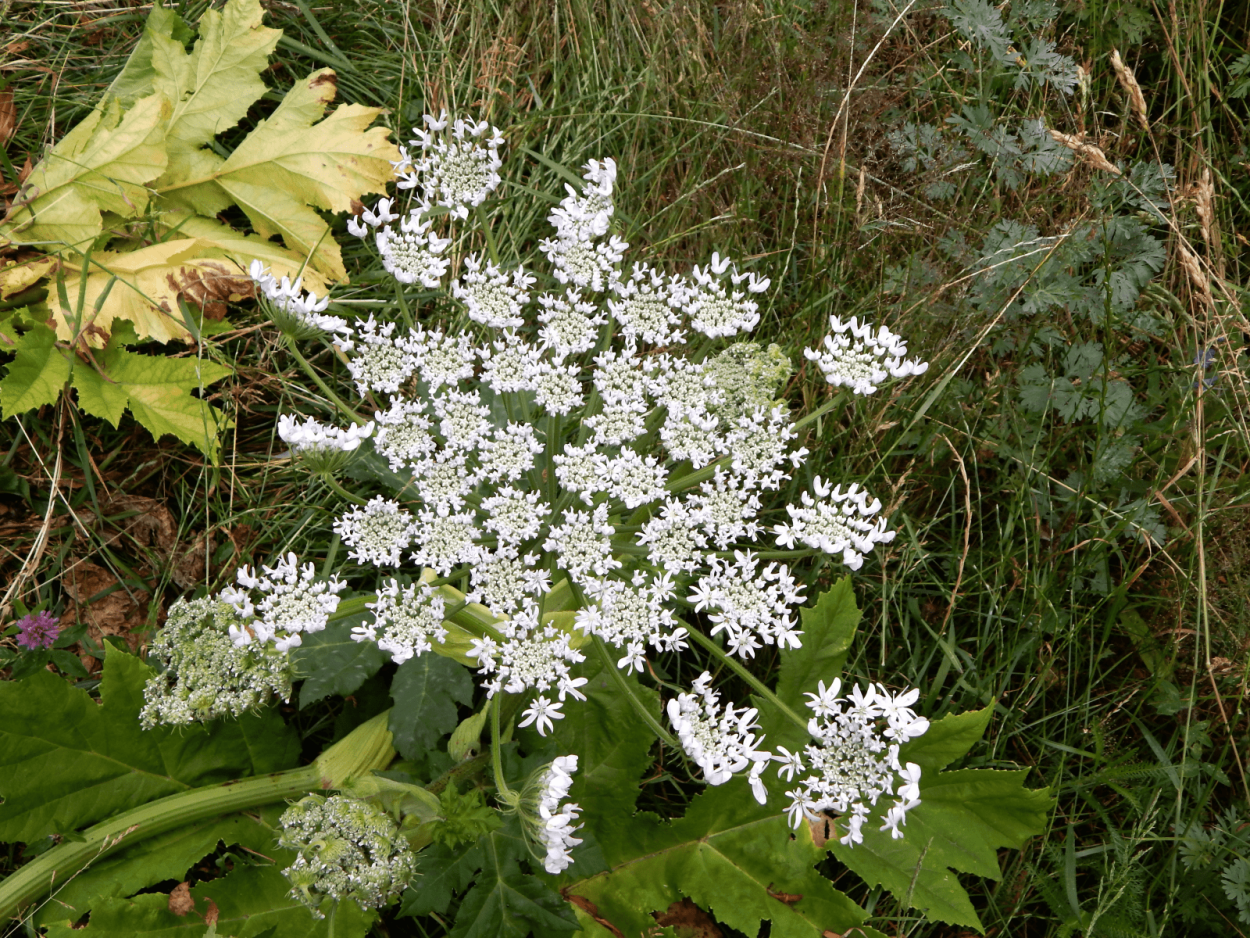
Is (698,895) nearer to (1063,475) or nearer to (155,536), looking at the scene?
(1063,475)

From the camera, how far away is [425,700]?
354cm

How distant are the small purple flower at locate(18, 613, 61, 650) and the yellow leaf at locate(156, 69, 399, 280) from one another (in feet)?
6.48

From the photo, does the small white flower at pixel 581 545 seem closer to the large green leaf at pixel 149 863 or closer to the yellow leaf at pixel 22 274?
the large green leaf at pixel 149 863

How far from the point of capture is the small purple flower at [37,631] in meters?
4.02

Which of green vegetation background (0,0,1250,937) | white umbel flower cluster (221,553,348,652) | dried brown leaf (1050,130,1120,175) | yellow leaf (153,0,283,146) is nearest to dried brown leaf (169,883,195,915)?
green vegetation background (0,0,1250,937)

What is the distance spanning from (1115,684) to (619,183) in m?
3.51

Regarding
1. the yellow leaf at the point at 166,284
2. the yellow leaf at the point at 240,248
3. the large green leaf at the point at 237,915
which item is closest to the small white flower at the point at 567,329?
the yellow leaf at the point at 166,284

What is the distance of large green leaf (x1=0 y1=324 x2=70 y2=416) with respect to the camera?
4.05m

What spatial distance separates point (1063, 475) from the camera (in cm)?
464

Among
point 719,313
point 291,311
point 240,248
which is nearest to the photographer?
point 291,311

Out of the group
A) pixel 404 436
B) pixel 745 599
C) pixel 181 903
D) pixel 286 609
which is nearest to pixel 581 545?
pixel 745 599

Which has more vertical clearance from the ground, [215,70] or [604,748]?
[215,70]

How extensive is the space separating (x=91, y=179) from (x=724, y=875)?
13.5ft

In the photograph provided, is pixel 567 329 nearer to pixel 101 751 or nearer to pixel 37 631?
pixel 101 751
